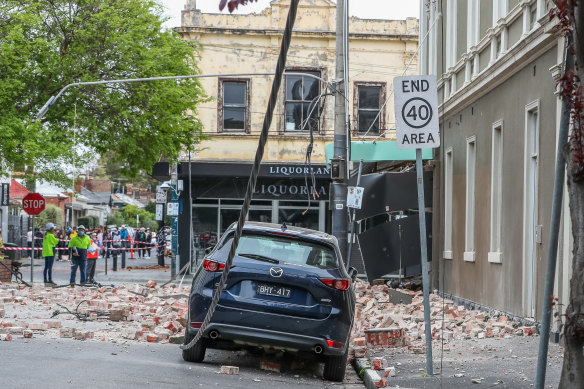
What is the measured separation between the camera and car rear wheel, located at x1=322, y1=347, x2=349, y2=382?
1048 cm

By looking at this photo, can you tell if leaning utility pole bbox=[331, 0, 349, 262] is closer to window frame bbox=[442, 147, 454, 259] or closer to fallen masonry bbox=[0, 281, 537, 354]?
fallen masonry bbox=[0, 281, 537, 354]

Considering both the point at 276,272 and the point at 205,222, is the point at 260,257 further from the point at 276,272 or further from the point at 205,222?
the point at 205,222

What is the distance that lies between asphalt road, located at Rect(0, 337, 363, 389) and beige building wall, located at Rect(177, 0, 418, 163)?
2422cm

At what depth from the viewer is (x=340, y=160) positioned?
22891 millimetres

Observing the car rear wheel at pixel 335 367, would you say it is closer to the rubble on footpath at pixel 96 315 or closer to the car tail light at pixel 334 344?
the car tail light at pixel 334 344

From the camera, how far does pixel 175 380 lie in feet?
30.7

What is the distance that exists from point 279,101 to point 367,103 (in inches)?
124

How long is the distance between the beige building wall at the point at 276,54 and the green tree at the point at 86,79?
5547 mm

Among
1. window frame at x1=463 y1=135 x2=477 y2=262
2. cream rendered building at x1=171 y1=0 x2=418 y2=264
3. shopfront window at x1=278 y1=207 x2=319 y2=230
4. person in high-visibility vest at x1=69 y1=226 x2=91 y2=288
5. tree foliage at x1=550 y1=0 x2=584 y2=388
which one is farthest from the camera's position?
shopfront window at x1=278 y1=207 x2=319 y2=230

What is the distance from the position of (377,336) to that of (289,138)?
916 inches

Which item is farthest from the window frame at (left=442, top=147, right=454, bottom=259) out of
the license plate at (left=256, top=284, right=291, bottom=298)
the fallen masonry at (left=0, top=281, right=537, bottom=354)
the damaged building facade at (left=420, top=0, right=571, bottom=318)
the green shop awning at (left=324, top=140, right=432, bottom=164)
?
the license plate at (left=256, top=284, right=291, bottom=298)

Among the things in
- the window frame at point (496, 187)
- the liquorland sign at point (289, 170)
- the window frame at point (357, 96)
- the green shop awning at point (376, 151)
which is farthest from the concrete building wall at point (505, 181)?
the window frame at point (357, 96)

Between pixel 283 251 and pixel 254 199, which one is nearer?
pixel 283 251

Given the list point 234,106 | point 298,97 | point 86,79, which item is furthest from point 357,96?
point 86,79
